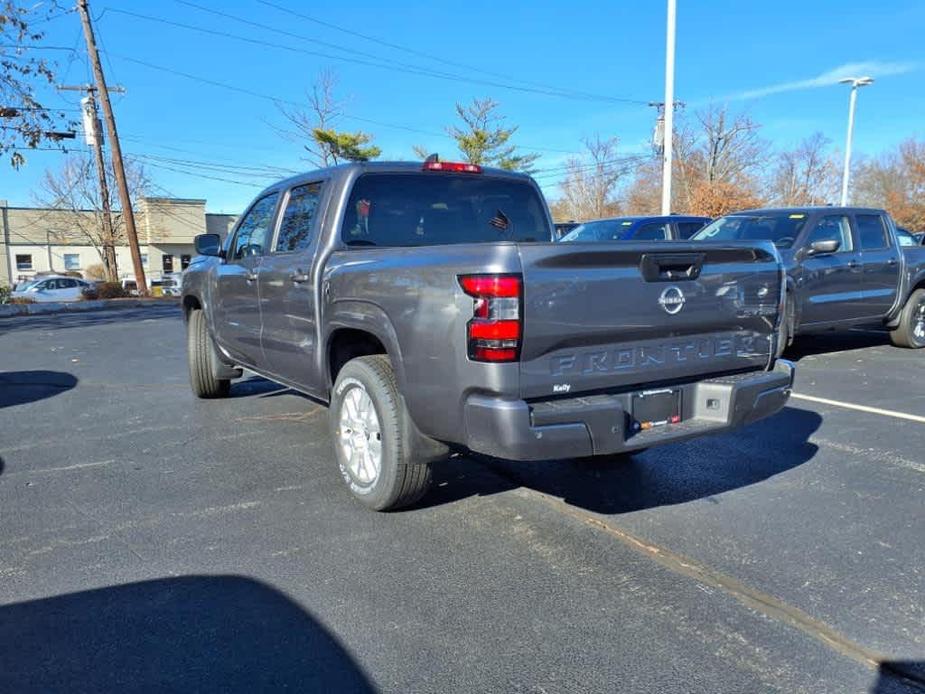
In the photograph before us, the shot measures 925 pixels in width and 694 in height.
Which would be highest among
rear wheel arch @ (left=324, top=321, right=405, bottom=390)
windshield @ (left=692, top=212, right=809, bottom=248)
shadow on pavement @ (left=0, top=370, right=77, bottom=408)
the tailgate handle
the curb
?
windshield @ (left=692, top=212, right=809, bottom=248)

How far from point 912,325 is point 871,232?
61.8 inches

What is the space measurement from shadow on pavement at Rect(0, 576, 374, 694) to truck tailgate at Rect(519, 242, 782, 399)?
134cm

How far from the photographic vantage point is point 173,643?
2.58 metres

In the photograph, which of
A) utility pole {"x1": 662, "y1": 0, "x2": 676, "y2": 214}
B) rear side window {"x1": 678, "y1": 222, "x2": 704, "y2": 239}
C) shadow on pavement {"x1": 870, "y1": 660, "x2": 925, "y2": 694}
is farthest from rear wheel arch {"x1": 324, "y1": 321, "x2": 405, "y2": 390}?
utility pole {"x1": 662, "y1": 0, "x2": 676, "y2": 214}

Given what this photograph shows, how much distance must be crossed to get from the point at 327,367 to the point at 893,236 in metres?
8.53

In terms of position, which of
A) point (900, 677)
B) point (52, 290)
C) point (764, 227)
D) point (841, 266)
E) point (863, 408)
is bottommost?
point (900, 677)

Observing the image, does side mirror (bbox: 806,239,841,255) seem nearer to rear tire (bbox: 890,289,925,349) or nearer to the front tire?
rear tire (bbox: 890,289,925,349)

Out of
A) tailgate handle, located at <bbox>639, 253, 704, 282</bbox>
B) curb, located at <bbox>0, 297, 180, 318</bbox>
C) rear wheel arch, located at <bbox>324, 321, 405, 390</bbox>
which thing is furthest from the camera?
curb, located at <bbox>0, 297, 180, 318</bbox>

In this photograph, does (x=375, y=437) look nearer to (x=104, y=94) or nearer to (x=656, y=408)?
(x=656, y=408)

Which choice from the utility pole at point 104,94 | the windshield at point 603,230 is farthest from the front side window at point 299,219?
the utility pole at point 104,94

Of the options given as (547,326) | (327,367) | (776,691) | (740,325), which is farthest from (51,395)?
(776,691)

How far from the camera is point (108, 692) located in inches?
90.7

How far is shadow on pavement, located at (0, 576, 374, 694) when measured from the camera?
236 centimetres

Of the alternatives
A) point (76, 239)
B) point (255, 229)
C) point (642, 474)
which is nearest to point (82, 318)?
point (255, 229)
